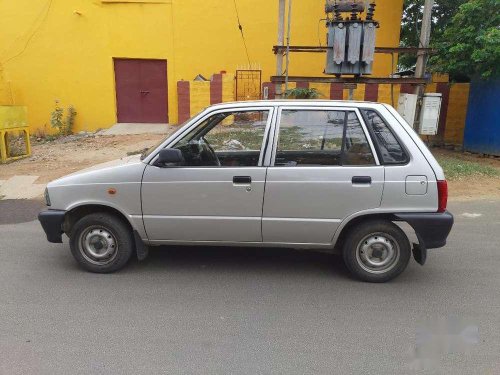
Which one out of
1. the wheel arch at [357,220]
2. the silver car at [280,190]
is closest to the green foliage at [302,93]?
the silver car at [280,190]

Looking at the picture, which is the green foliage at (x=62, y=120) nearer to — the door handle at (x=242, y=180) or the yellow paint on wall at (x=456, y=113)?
the yellow paint on wall at (x=456, y=113)

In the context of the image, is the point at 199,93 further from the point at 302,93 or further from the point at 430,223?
the point at 430,223

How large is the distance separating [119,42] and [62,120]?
343 cm

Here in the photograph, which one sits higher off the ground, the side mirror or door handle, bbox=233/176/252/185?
the side mirror

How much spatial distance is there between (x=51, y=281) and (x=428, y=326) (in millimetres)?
3404

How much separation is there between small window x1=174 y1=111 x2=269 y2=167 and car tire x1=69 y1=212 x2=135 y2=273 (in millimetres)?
962

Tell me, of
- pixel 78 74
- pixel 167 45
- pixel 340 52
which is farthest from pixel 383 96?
pixel 78 74

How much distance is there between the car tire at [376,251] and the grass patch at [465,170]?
570cm

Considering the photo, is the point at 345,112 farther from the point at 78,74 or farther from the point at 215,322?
the point at 78,74

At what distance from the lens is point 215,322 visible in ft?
11.3

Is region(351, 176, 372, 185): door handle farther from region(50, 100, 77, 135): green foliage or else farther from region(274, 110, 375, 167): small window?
region(50, 100, 77, 135): green foliage

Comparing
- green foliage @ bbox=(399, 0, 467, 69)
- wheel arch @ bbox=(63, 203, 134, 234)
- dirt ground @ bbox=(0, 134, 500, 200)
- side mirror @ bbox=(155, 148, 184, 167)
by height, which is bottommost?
dirt ground @ bbox=(0, 134, 500, 200)

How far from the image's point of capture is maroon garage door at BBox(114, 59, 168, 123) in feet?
51.5

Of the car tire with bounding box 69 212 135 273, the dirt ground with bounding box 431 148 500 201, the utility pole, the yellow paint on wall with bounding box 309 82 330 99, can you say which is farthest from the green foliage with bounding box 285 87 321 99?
the car tire with bounding box 69 212 135 273
